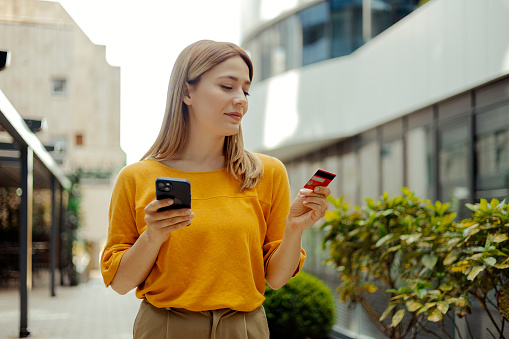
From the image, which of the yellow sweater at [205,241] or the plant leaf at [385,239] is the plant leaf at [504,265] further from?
the yellow sweater at [205,241]

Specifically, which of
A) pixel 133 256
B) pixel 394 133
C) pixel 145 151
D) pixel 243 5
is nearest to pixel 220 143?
pixel 145 151

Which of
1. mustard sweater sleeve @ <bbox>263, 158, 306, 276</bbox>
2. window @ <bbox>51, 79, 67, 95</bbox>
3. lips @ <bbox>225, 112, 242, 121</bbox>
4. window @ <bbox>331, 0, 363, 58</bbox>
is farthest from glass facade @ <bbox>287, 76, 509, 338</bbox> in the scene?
window @ <bbox>51, 79, 67, 95</bbox>

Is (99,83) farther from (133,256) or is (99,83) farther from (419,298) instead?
(133,256)

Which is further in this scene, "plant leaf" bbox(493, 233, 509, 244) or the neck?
"plant leaf" bbox(493, 233, 509, 244)

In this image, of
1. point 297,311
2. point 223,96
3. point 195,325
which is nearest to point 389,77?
point 297,311

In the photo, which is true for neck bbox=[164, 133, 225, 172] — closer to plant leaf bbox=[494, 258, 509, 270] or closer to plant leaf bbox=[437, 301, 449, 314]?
plant leaf bbox=[494, 258, 509, 270]

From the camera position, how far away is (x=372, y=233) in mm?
5340

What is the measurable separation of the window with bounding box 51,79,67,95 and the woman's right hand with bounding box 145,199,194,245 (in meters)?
25.0

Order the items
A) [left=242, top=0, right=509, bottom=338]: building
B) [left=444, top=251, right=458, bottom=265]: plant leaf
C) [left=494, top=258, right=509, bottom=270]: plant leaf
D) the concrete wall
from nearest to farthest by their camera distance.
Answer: [left=494, top=258, right=509, bottom=270]: plant leaf
[left=444, top=251, right=458, bottom=265]: plant leaf
[left=242, top=0, right=509, bottom=338]: building
the concrete wall

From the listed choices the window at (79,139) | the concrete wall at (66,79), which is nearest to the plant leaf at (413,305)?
the concrete wall at (66,79)

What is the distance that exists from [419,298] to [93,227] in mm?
15901

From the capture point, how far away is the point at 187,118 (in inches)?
72.2

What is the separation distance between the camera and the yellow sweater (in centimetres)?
161

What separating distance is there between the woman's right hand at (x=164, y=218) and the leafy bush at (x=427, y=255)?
270 centimetres
